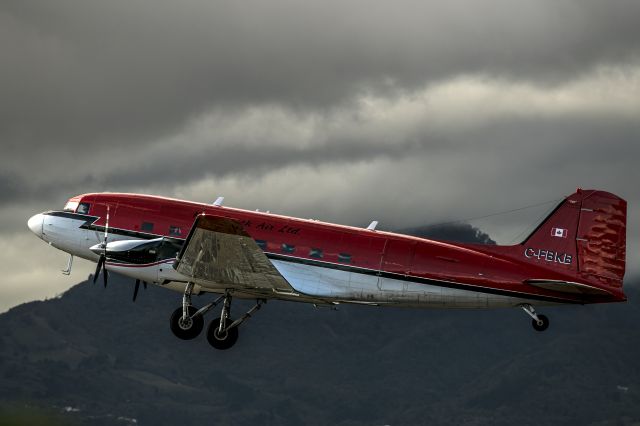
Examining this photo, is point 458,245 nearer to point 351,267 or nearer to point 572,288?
point 351,267

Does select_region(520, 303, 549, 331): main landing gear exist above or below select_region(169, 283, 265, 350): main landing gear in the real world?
above

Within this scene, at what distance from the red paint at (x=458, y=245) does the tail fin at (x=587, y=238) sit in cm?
5

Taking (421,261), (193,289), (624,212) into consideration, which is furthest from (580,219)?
(193,289)

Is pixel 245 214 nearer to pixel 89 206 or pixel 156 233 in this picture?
pixel 156 233

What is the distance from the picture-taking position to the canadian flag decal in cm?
5803

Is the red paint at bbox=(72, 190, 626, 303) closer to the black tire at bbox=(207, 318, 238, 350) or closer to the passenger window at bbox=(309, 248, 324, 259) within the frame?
the passenger window at bbox=(309, 248, 324, 259)

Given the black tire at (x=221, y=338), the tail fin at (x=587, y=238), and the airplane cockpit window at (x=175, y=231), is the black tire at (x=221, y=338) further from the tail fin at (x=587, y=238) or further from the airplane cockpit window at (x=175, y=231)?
the tail fin at (x=587, y=238)

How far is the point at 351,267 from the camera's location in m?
55.4

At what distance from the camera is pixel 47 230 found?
5959 centimetres

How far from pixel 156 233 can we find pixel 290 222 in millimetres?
6109

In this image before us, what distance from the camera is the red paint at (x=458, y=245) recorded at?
182 ft

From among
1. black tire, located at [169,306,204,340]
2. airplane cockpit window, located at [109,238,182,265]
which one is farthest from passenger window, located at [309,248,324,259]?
airplane cockpit window, located at [109,238,182,265]

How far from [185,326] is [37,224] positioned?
9.79 metres

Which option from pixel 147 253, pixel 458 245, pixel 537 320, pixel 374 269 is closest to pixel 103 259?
pixel 147 253
